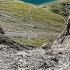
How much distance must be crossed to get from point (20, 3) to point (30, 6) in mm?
6312

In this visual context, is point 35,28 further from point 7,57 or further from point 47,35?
point 7,57

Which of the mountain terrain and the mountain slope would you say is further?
the mountain slope

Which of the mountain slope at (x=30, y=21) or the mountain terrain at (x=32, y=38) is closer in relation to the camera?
the mountain terrain at (x=32, y=38)

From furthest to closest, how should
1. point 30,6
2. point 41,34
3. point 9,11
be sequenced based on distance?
point 30,6
point 9,11
point 41,34

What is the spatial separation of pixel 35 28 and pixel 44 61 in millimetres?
64581

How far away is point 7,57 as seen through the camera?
57.4ft

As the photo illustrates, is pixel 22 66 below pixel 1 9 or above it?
above

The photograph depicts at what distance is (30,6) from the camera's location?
105m

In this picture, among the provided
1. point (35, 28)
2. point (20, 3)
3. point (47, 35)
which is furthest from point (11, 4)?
point (47, 35)

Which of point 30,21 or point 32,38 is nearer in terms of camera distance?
point 32,38

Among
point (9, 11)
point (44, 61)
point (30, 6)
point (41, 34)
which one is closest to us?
point (44, 61)

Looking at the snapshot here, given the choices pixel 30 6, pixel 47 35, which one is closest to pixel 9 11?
pixel 30 6

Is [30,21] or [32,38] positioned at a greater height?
[32,38]

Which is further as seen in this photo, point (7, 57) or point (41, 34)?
point (41, 34)
